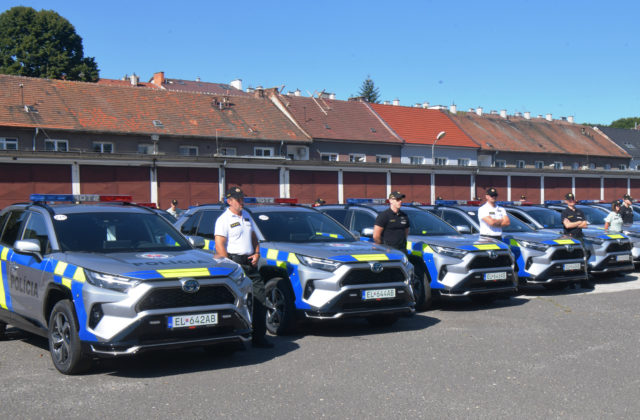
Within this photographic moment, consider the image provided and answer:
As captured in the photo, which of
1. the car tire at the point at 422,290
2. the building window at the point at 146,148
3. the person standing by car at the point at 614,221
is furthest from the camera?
the building window at the point at 146,148

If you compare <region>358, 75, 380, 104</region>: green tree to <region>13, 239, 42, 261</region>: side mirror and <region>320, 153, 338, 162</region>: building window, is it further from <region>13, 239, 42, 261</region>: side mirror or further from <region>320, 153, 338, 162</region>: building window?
<region>13, 239, 42, 261</region>: side mirror

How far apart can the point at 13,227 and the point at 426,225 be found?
6664 mm

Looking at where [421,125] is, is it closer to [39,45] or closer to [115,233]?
[39,45]

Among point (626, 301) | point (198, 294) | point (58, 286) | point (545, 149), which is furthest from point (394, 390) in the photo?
point (545, 149)

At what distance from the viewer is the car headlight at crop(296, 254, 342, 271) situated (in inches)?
327

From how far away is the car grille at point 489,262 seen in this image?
34.2 ft

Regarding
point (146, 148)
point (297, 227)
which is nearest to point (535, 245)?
point (297, 227)

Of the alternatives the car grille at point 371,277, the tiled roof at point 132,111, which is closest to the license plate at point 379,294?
the car grille at point 371,277

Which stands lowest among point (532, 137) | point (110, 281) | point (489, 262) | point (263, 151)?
point (489, 262)

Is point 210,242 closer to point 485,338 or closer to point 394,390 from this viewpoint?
point 485,338

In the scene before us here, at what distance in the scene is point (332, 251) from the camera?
8672 millimetres

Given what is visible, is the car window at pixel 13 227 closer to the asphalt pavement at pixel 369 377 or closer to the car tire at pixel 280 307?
the asphalt pavement at pixel 369 377

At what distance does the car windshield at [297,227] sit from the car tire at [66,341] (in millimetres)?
3278

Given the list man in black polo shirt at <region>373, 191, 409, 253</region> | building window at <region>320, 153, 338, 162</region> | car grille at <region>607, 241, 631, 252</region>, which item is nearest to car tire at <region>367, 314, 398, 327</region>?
man in black polo shirt at <region>373, 191, 409, 253</region>
